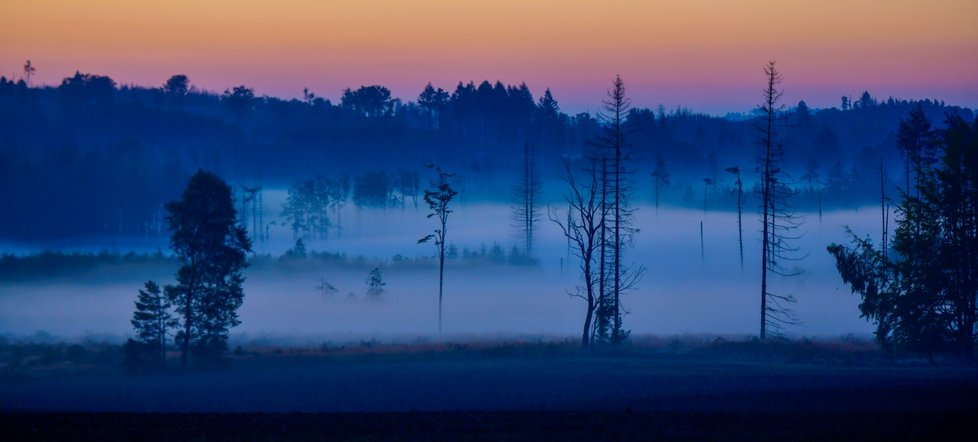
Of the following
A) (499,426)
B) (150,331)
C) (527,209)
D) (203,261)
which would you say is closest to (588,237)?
(203,261)

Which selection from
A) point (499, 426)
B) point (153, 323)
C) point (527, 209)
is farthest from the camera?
point (527, 209)

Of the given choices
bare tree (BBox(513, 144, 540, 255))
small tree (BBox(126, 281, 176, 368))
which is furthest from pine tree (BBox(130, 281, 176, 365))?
bare tree (BBox(513, 144, 540, 255))

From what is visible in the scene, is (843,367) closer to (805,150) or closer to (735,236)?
(735,236)

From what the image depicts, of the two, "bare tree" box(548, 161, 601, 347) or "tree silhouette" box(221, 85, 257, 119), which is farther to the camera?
"tree silhouette" box(221, 85, 257, 119)

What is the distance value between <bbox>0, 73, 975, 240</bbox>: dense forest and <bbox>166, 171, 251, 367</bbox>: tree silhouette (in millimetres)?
82392

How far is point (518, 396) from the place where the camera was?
87.6 feet

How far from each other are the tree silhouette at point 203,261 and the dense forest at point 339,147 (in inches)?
3244

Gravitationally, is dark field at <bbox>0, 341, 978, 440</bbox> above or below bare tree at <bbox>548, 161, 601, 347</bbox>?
below

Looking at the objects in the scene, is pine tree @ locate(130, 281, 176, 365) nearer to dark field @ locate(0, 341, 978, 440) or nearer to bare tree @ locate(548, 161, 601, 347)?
dark field @ locate(0, 341, 978, 440)

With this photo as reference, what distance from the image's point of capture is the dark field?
20219mm

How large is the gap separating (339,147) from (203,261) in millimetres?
122571

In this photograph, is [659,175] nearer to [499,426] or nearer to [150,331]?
[150,331]

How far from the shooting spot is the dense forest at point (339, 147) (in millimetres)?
123562

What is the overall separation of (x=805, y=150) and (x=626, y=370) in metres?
130
